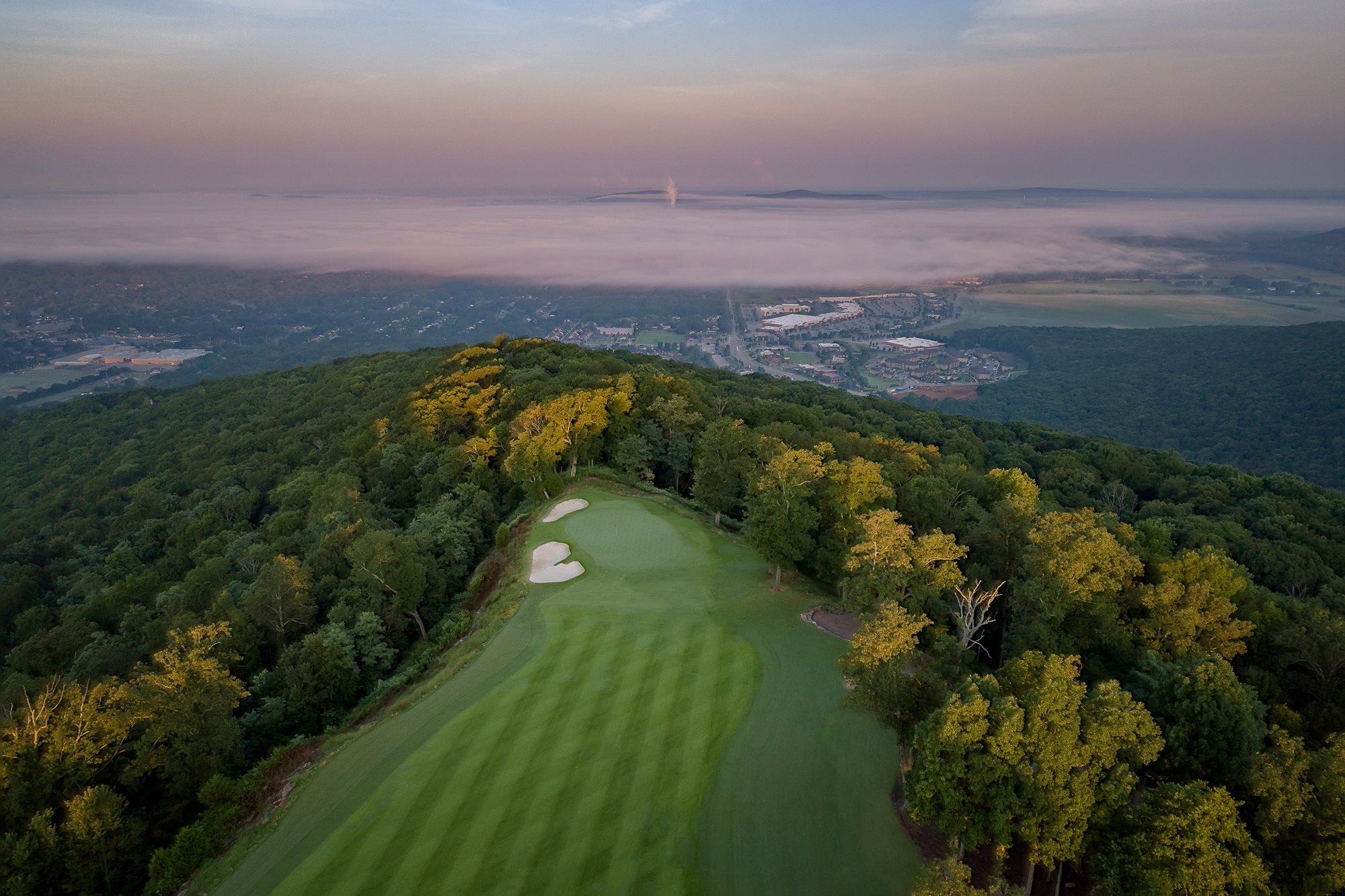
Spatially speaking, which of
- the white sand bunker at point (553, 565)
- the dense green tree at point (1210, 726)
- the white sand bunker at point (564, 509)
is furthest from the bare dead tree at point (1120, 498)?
the white sand bunker at point (553, 565)

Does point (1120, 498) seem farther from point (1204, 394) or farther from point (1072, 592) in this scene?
point (1204, 394)

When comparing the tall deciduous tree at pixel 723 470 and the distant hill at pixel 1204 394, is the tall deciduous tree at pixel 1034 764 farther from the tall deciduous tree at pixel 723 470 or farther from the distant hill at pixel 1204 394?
the distant hill at pixel 1204 394

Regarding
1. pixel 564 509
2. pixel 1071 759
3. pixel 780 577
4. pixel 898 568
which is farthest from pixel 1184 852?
pixel 564 509

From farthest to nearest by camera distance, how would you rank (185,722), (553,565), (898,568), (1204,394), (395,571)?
(1204,394) < (553,565) < (395,571) < (898,568) < (185,722)

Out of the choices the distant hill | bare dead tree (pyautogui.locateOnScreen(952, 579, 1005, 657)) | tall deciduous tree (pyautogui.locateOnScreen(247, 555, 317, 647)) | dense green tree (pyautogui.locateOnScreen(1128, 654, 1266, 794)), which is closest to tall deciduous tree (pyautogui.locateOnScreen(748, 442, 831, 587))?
bare dead tree (pyautogui.locateOnScreen(952, 579, 1005, 657))

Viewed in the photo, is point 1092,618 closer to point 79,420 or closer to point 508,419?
point 508,419

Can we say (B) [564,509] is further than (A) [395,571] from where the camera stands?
Yes
